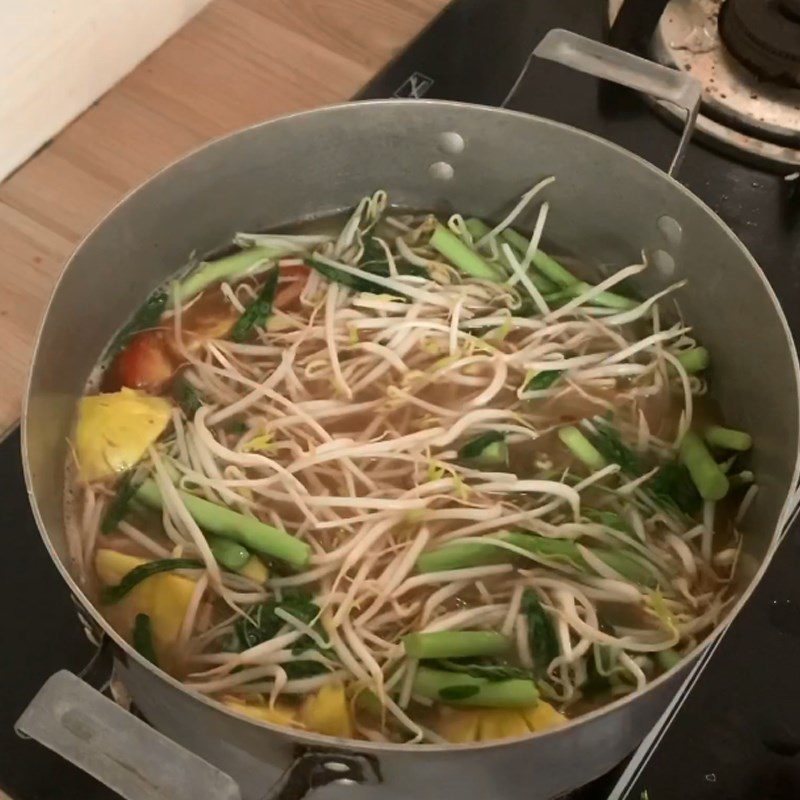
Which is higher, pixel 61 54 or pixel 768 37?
pixel 768 37

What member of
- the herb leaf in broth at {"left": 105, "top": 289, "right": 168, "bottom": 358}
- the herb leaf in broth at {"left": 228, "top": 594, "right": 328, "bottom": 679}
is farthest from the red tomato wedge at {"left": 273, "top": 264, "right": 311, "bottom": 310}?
the herb leaf in broth at {"left": 228, "top": 594, "right": 328, "bottom": 679}

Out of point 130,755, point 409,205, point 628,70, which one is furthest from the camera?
point 409,205

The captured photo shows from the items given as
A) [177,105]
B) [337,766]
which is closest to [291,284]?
[177,105]

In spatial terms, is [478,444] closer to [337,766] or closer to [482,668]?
[482,668]

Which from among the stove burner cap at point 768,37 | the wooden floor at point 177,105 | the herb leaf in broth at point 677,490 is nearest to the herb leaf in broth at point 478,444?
the herb leaf in broth at point 677,490

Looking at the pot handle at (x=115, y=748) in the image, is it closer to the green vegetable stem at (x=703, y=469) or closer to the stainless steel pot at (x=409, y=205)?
the stainless steel pot at (x=409, y=205)

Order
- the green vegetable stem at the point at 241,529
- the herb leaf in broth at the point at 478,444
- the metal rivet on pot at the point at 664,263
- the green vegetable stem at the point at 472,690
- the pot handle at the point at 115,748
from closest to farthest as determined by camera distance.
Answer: the pot handle at the point at 115,748, the green vegetable stem at the point at 472,690, the green vegetable stem at the point at 241,529, the herb leaf in broth at the point at 478,444, the metal rivet on pot at the point at 664,263
